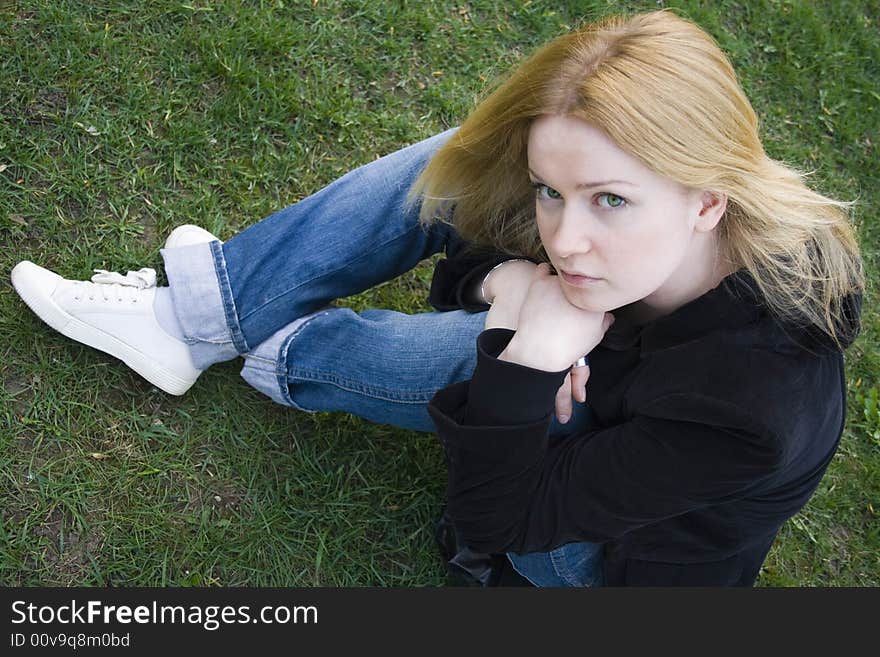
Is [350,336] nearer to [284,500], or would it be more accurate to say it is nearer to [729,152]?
[284,500]

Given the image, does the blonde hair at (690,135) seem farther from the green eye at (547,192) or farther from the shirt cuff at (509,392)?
the shirt cuff at (509,392)

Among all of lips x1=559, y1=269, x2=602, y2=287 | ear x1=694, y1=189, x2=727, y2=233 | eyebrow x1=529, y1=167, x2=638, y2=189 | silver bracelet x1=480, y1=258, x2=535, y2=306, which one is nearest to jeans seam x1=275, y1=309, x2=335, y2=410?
silver bracelet x1=480, y1=258, x2=535, y2=306

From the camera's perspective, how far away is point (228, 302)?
2709 mm

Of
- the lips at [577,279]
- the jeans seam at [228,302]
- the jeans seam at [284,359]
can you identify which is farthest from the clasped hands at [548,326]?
the jeans seam at [228,302]

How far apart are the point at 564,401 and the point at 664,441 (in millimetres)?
383

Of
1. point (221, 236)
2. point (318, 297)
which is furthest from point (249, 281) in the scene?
point (221, 236)

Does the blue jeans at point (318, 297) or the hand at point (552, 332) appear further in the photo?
the blue jeans at point (318, 297)

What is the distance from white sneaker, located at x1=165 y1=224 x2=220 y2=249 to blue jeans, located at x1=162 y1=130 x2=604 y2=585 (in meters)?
0.17

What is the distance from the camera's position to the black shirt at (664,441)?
192cm

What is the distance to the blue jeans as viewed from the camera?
269 cm

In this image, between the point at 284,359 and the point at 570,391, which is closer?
the point at 570,391

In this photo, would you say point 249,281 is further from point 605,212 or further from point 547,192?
point 605,212

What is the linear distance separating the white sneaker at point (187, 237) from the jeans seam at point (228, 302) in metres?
0.24

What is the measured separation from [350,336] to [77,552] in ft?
3.63
